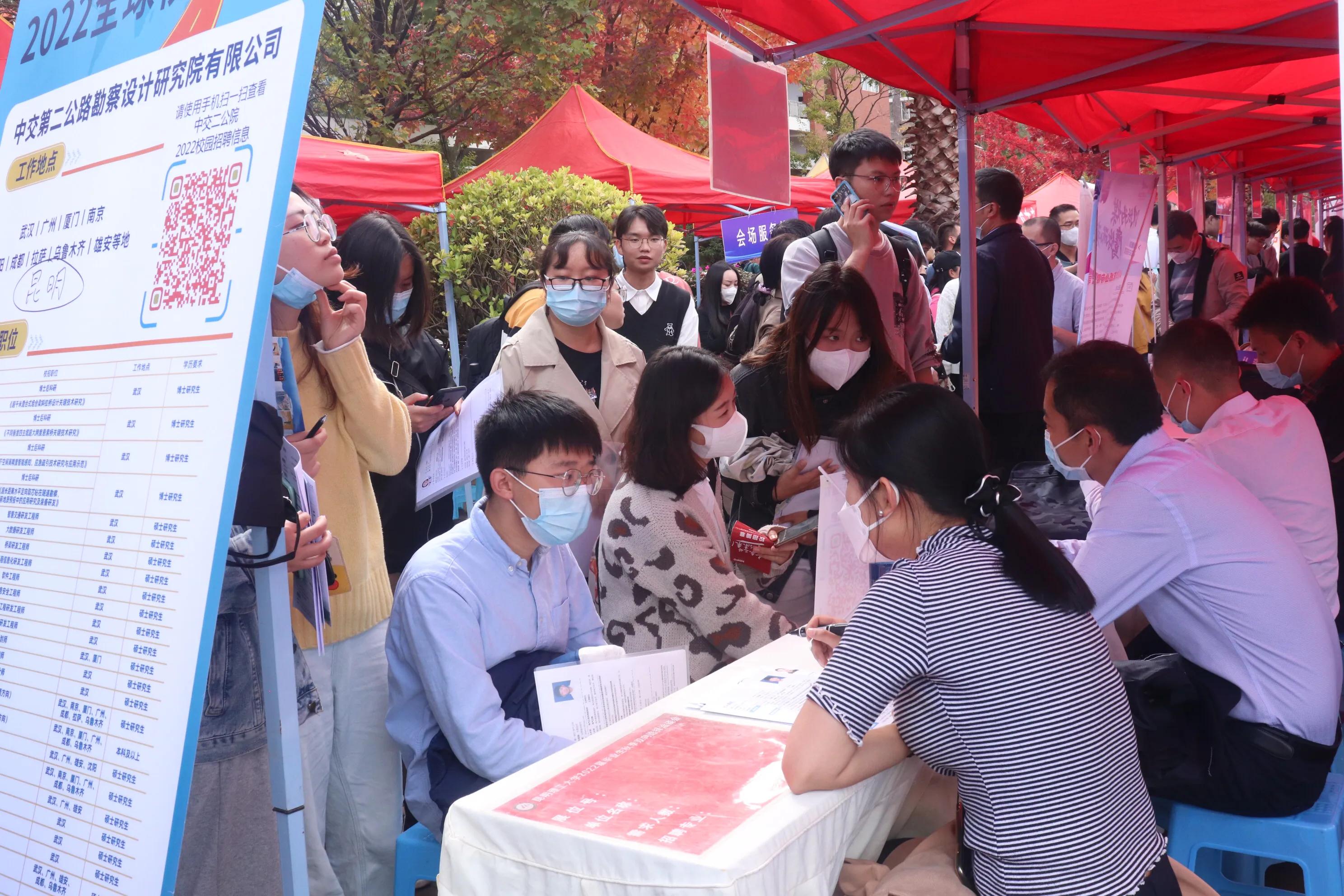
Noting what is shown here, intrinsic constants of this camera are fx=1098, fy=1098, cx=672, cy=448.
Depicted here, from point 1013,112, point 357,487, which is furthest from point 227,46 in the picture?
point 1013,112

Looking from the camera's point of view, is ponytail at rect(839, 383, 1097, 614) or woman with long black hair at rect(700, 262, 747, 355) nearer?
ponytail at rect(839, 383, 1097, 614)

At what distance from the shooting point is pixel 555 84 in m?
13.5

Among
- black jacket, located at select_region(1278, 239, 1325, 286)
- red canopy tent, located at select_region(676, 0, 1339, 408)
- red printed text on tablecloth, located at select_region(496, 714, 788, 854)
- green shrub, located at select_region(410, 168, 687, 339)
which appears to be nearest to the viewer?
red printed text on tablecloth, located at select_region(496, 714, 788, 854)

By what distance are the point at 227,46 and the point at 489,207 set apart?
606 centimetres

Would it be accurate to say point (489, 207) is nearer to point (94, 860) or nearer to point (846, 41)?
point (846, 41)

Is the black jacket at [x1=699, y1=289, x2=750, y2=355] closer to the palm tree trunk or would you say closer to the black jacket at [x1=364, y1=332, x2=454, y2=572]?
the palm tree trunk

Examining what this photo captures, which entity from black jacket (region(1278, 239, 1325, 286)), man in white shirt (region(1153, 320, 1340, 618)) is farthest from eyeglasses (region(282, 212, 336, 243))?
black jacket (region(1278, 239, 1325, 286))

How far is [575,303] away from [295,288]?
5.39ft

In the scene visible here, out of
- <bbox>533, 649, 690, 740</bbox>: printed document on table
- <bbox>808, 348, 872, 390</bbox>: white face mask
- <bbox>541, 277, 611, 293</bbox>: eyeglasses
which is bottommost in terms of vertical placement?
<bbox>533, 649, 690, 740</bbox>: printed document on table

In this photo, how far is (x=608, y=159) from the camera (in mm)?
9859

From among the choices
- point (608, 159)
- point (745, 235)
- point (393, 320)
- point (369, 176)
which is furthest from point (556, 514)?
point (608, 159)

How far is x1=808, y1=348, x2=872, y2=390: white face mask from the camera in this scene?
11.5 ft

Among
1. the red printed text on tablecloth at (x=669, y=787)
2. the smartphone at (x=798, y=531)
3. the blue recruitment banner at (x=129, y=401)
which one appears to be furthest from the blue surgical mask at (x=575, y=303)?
the blue recruitment banner at (x=129, y=401)

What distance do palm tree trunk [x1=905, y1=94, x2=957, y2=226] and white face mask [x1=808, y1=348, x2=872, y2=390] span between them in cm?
814
